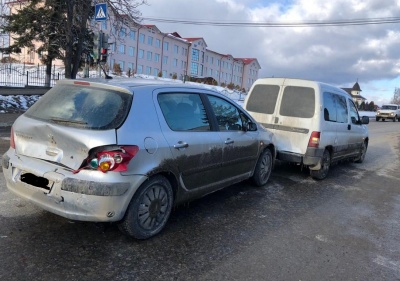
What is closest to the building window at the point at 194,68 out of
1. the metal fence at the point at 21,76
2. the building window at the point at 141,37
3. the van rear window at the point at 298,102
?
the building window at the point at 141,37

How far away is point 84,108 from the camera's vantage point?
368cm

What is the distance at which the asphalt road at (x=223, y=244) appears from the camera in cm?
326

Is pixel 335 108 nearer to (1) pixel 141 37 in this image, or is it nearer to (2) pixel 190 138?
(2) pixel 190 138

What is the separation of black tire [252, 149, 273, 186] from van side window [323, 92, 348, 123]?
1.59 meters

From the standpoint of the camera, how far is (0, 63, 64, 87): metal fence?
19.7 m

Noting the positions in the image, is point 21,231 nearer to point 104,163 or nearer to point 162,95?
point 104,163

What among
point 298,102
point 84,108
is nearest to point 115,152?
point 84,108

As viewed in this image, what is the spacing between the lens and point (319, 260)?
3723mm

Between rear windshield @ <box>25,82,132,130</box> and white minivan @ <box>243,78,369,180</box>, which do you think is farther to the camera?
white minivan @ <box>243,78,369,180</box>

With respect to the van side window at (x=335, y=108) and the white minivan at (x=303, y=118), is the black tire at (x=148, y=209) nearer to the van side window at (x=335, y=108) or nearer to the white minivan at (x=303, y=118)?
the white minivan at (x=303, y=118)

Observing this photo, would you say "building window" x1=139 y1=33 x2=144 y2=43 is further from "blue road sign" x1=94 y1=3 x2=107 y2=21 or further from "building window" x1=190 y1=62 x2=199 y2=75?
"blue road sign" x1=94 y1=3 x2=107 y2=21

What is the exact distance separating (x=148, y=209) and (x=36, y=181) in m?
1.13

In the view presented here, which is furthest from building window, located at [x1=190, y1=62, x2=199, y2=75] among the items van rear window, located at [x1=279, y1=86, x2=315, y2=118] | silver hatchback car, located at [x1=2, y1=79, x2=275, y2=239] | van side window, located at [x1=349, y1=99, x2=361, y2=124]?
silver hatchback car, located at [x1=2, y1=79, x2=275, y2=239]

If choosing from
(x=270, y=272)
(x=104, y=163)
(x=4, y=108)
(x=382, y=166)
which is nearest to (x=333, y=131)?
(x=382, y=166)
